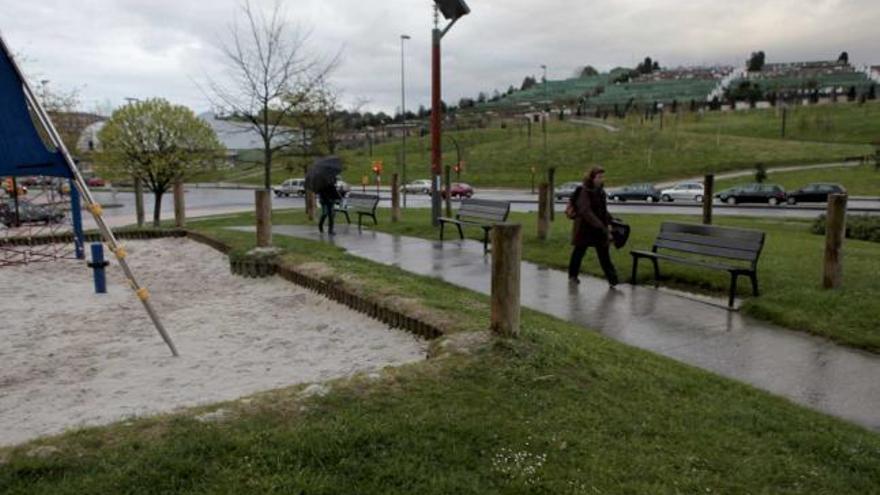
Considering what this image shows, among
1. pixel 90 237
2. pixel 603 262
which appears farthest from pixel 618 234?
pixel 90 237

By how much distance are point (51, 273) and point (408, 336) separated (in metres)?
8.32

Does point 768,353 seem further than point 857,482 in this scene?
Yes

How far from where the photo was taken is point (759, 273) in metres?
9.05

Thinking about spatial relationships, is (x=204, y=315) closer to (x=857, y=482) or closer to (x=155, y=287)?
(x=155, y=287)

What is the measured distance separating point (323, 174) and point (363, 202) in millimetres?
2240

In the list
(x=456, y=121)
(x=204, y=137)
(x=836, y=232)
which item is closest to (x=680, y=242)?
(x=836, y=232)

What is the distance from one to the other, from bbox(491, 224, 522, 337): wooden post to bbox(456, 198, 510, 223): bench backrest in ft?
22.5

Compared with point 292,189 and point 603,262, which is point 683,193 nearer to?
point 292,189

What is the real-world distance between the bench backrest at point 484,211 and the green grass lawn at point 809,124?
234ft

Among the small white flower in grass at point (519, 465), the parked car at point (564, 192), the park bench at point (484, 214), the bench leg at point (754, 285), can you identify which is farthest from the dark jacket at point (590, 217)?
the parked car at point (564, 192)

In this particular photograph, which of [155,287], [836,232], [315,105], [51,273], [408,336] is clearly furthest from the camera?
[315,105]

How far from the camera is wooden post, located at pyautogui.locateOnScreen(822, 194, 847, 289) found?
783 cm

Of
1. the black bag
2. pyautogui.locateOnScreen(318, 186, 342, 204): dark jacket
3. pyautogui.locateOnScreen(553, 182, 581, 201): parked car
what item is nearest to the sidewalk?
the black bag

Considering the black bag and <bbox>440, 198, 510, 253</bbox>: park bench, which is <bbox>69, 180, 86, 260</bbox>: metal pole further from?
the black bag
